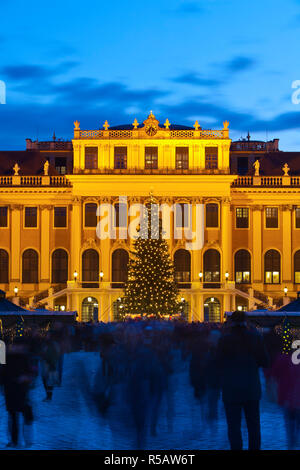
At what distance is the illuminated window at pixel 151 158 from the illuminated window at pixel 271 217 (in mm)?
8890

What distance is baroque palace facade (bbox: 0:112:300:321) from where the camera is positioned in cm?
6006

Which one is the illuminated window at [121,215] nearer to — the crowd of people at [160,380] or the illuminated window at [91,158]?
the illuminated window at [91,158]

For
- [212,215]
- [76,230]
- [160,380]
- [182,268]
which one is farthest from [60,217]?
[160,380]

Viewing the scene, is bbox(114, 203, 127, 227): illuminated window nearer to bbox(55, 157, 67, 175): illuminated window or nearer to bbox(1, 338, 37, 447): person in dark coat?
bbox(55, 157, 67, 175): illuminated window

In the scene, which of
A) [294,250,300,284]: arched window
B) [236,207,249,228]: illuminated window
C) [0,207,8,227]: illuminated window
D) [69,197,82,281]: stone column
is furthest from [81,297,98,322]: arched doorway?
[294,250,300,284]: arched window

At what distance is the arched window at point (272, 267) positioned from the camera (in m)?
62.4

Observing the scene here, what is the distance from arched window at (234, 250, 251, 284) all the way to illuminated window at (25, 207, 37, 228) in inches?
575

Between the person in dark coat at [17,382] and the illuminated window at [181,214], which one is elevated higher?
the illuminated window at [181,214]

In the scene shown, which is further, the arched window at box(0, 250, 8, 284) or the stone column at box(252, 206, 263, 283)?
the arched window at box(0, 250, 8, 284)

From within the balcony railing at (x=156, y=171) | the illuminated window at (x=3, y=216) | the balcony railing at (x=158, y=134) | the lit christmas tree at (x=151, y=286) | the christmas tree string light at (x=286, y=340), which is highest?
the balcony railing at (x=158, y=134)

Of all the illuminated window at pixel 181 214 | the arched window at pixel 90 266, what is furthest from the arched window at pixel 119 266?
the illuminated window at pixel 181 214

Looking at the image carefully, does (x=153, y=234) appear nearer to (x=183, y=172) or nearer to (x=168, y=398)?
(x=183, y=172)

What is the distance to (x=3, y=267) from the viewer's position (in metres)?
62.9

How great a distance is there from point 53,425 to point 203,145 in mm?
45802
